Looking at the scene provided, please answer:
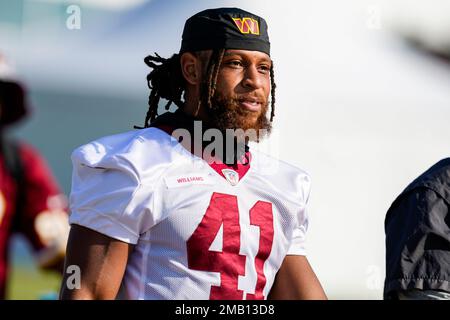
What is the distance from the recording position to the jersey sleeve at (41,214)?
3.10 meters

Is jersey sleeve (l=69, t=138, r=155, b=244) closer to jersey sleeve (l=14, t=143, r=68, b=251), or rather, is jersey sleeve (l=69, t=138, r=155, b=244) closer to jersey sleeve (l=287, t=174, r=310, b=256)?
jersey sleeve (l=287, t=174, r=310, b=256)

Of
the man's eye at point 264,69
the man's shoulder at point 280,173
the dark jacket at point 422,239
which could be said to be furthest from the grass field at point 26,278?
Result: the dark jacket at point 422,239

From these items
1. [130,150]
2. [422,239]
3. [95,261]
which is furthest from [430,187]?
[95,261]

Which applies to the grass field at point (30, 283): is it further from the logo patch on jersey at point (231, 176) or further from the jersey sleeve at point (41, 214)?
the logo patch on jersey at point (231, 176)

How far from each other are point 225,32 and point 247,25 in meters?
0.07

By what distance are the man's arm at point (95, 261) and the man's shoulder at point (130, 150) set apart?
189 mm

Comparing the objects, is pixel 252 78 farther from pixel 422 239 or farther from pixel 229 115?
pixel 422 239

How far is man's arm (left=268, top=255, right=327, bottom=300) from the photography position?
7.88 feet

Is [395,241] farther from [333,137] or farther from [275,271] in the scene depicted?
[333,137]

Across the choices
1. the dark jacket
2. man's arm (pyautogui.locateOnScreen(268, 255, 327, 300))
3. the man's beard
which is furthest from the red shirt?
the dark jacket

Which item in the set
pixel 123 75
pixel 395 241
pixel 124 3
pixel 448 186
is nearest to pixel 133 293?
pixel 395 241

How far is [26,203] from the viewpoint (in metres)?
3.10

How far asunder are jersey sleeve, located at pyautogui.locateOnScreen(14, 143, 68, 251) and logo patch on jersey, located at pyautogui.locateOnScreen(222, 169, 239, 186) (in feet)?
3.22
